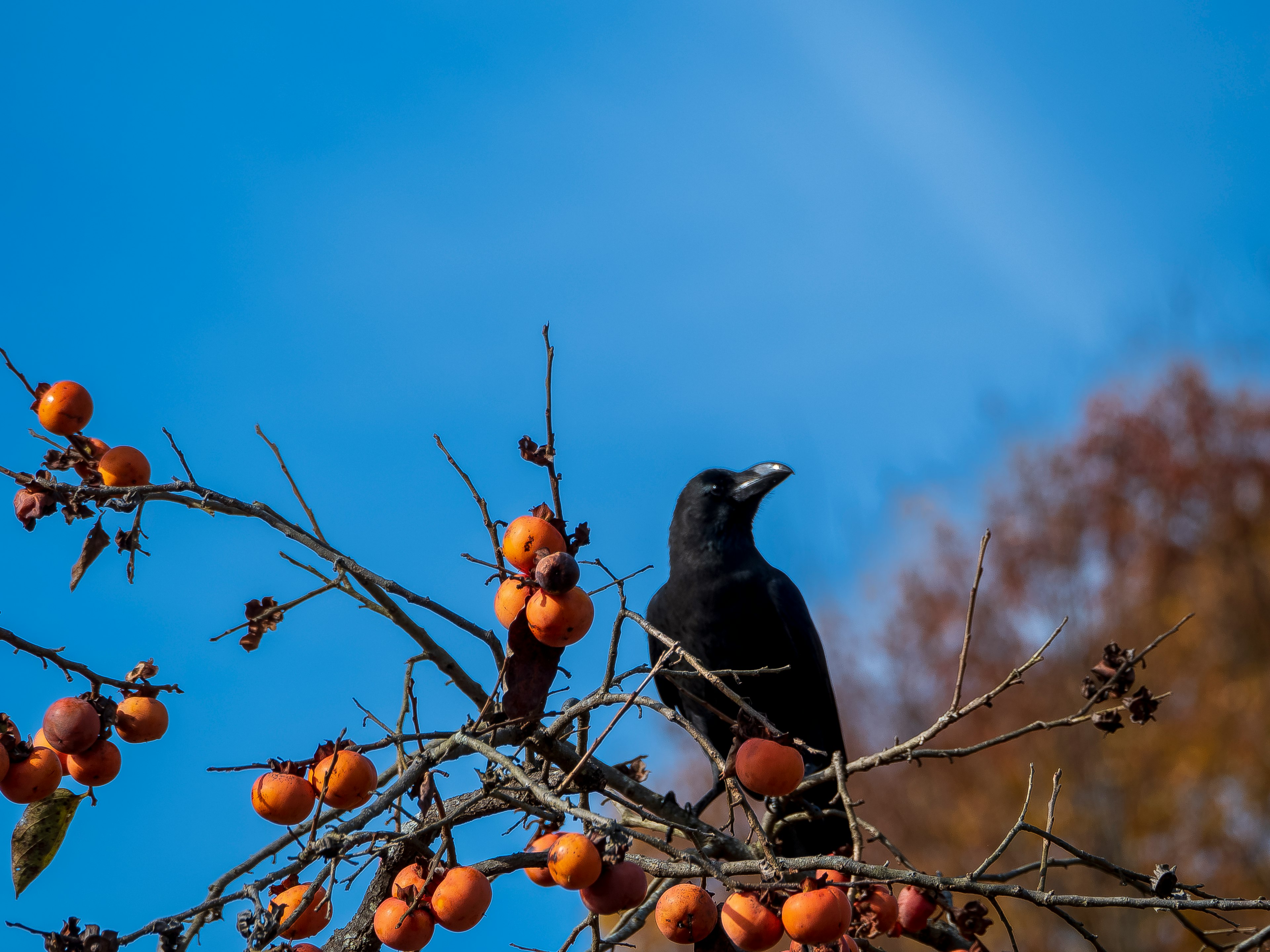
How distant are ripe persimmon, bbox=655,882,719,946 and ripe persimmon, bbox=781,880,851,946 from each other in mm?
145

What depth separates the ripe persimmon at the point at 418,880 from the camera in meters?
1.80

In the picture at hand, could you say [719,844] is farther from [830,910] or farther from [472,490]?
[472,490]

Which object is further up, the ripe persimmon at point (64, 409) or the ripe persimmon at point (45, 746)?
the ripe persimmon at point (64, 409)

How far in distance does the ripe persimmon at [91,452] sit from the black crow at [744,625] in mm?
2539

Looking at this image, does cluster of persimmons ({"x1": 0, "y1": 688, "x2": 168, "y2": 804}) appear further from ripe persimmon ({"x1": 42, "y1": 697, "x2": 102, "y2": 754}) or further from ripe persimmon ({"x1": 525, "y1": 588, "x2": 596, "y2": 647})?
ripe persimmon ({"x1": 525, "y1": 588, "x2": 596, "y2": 647})

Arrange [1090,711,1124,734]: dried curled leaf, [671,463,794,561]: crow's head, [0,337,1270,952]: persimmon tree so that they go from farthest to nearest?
[671,463,794,561]: crow's head
[1090,711,1124,734]: dried curled leaf
[0,337,1270,952]: persimmon tree

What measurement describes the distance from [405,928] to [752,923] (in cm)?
59

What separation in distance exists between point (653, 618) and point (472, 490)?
107 inches

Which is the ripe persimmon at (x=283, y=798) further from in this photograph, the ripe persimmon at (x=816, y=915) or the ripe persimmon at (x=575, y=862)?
the ripe persimmon at (x=816, y=915)

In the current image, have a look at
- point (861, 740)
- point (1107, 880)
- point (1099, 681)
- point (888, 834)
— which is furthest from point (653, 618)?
point (861, 740)

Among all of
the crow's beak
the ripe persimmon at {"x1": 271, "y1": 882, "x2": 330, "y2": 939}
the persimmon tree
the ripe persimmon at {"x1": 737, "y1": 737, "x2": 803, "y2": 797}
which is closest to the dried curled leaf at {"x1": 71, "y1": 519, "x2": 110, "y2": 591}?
the persimmon tree

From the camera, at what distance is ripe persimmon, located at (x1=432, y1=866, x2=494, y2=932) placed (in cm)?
175

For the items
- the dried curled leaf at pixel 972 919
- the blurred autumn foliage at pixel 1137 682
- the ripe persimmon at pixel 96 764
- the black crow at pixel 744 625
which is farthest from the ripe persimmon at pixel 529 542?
the blurred autumn foliage at pixel 1137 682

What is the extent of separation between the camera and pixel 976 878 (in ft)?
5.91
